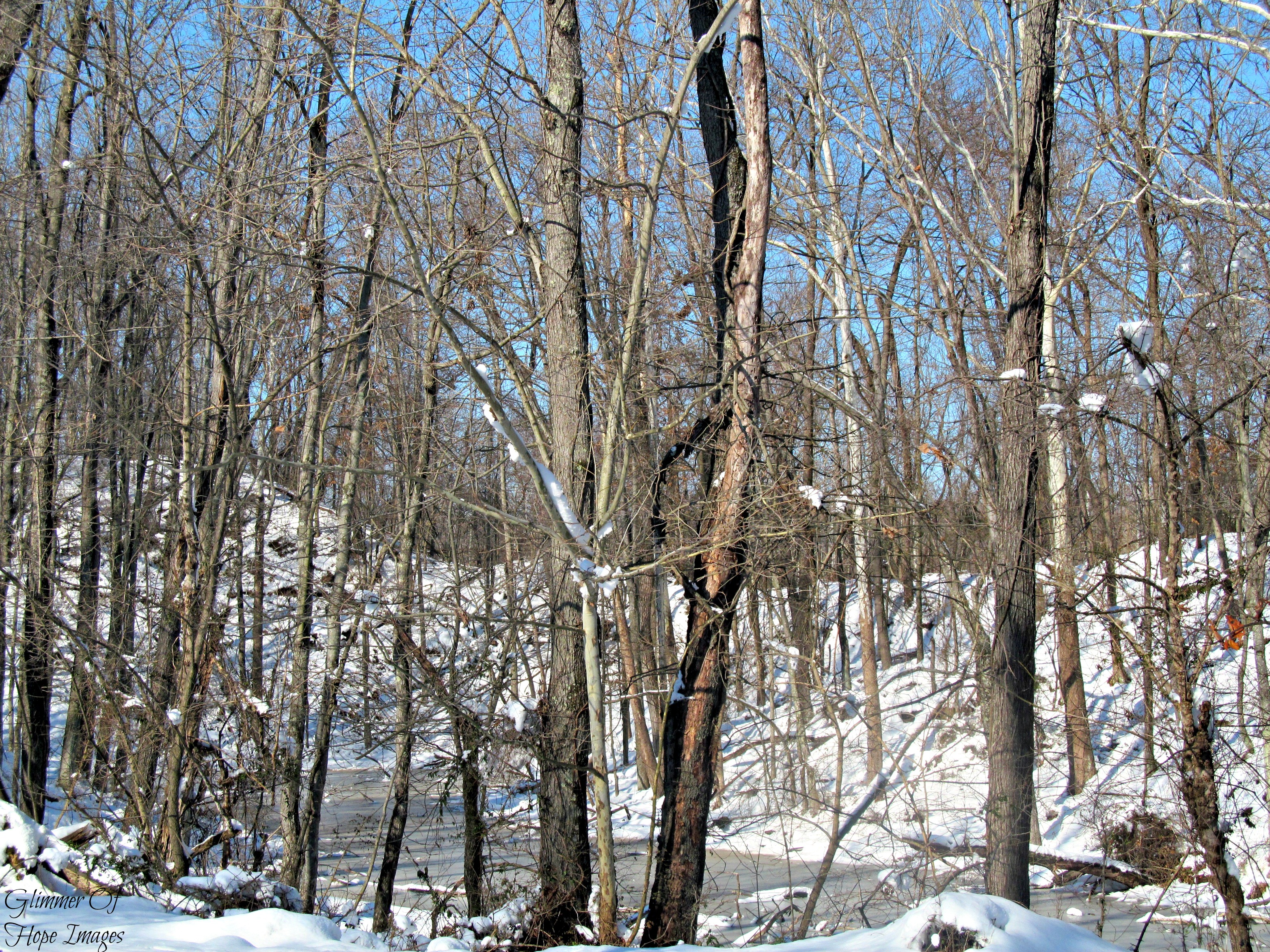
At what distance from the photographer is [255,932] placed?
146 inches

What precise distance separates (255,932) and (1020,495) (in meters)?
5.92

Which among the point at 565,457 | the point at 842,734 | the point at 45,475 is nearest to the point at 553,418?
A: the point at 565,457

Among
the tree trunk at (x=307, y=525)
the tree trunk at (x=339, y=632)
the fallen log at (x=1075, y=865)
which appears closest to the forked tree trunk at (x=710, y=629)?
the tree trunk at (x=339, y=632)

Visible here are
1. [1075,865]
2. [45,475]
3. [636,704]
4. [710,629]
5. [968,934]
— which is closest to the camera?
[968,934]

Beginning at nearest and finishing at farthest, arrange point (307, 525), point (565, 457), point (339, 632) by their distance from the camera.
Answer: point (565, 457)
point (339, 632)
point (307, 525)

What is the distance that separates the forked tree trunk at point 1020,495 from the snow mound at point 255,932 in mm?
4992

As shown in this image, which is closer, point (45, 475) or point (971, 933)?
point (971, 933)

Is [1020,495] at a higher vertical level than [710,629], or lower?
higher

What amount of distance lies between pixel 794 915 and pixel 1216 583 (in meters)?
4.99

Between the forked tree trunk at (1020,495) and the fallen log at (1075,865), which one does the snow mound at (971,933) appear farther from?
the fallen log at (1075,865)

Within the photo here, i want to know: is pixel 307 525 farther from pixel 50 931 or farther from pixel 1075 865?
pixel 1075 865

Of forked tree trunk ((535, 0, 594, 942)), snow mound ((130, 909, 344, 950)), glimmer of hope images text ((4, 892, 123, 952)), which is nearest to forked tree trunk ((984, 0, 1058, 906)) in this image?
forked tree trunk ((535, 0, 594, 942))

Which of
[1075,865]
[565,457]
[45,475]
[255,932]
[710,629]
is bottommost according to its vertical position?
[1075,865]

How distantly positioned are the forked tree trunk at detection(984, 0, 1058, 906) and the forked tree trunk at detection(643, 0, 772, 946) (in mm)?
2334
